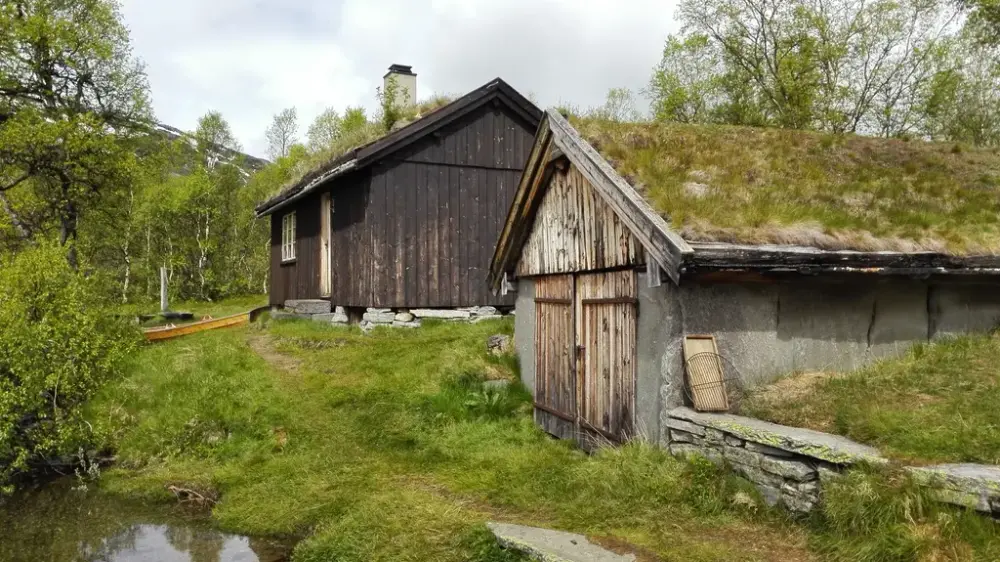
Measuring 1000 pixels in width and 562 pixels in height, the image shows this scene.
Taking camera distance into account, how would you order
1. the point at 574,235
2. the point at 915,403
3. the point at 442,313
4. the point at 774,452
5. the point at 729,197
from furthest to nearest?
the point at 442,313
the point at 574,235
the point at 729,197
the point at 915,403
the point at 774,452

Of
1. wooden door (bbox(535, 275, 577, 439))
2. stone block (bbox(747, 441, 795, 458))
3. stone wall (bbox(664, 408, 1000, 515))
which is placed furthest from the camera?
wooden door (bbox(535, 275, 577, 439))

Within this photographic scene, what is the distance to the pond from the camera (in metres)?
6.38

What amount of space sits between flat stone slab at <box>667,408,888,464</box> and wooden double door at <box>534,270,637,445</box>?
113cm

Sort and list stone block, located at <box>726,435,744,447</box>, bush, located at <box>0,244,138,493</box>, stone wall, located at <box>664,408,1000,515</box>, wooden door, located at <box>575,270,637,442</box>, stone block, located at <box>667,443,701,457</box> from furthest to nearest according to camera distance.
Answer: bush, located at <box>0,244,138,493</box> < wooden door, located at <box>575,270,637,442</box> < stone block, located at <box>667,443,701,457</box> < stone block, located at <box>726,435,744,447</box> < stone wall, located at <box>664,408,1000,515</box>

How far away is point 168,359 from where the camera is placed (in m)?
12.6

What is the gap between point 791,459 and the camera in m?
4.76

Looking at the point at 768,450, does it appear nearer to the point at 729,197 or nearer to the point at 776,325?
the point at 776,325

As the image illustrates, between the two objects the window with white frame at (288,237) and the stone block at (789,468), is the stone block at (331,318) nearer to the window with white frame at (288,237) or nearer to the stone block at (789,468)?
the window with white frame at (288,237)

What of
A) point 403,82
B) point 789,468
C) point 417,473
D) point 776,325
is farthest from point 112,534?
point 403,82

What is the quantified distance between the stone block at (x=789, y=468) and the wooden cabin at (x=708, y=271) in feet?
3.59

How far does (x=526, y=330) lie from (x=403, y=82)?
11209 mm

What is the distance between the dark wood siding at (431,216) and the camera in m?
14.6

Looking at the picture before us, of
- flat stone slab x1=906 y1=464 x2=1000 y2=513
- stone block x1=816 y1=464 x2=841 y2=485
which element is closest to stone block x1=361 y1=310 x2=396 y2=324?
stone block x1=816 y1=464 x2=841 y2=485

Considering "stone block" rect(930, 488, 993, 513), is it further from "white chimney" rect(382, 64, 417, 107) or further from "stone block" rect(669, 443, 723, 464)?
"white chimney" rect(382, 64, 417, 107)
